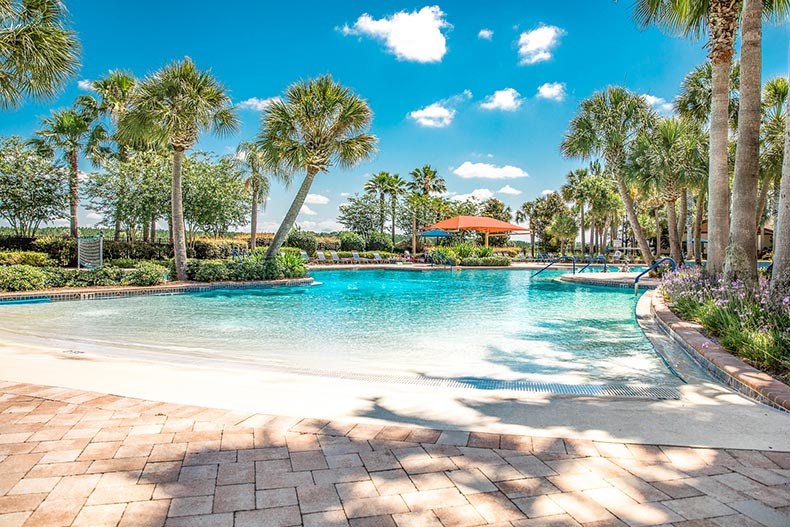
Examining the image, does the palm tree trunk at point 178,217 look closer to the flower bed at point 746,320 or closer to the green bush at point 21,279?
the green bush at point 21,279

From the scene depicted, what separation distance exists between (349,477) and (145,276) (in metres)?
12.7

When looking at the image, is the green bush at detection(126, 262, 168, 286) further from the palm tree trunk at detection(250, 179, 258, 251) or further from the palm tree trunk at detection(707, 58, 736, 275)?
the palm tree trunk at detection(707, 58, 736, 275)

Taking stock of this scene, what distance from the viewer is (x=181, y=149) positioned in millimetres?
13734

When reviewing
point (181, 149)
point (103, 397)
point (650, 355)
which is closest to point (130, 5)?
point (181, 149)

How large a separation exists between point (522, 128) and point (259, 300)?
17.1m

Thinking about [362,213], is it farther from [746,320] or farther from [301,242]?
[746,320]

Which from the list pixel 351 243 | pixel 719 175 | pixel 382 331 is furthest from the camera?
pixel 351 243

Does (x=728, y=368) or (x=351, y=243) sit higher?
(x=351, y=243)

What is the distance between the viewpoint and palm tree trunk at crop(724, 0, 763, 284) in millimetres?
7035

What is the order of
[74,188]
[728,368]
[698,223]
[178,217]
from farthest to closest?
[74,188], [698,223], [178,217], [728,368]

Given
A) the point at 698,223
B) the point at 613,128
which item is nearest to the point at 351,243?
the point at 613,128

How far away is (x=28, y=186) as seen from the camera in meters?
19.0

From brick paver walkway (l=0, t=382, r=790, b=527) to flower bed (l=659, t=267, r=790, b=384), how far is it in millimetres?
1709

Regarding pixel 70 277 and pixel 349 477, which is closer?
pixel 349 477
